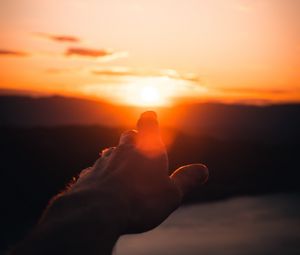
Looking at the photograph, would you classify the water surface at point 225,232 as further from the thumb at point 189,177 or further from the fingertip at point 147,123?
the fingertip at point 147,123

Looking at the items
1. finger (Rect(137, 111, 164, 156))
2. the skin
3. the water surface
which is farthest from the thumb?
the water surface

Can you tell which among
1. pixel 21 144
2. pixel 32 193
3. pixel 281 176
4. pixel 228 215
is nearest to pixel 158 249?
pixel 228 215

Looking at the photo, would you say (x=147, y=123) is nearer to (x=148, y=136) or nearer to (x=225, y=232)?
(x=148, y=136)

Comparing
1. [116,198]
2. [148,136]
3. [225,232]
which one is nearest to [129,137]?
[148,136]

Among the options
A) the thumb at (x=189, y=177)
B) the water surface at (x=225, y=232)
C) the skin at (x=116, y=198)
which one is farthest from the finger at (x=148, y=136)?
the water surface at (x=225, y=232)

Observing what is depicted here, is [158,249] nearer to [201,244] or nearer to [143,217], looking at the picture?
[201,244]

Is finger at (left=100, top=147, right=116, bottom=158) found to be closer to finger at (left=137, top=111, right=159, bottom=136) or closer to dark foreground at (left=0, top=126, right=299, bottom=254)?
finger at (left=137, top=111, right=159, bottom=136)
